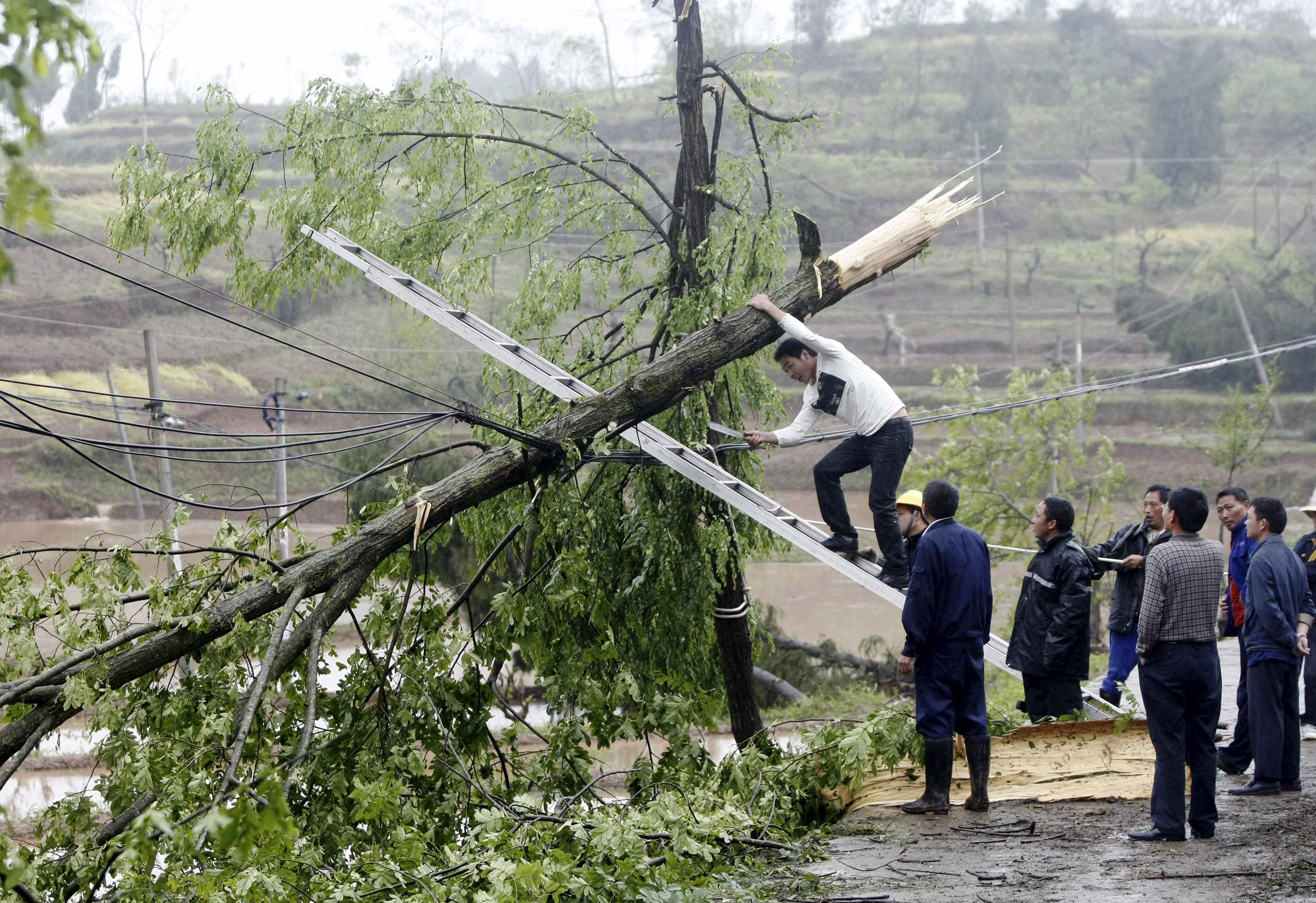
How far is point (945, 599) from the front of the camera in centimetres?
589

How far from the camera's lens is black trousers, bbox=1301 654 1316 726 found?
7609 millimetres

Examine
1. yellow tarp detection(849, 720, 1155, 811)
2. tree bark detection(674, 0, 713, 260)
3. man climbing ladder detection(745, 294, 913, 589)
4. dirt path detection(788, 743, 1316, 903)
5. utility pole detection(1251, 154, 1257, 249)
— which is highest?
utility pole detection(1251, 154, 1257, 249)

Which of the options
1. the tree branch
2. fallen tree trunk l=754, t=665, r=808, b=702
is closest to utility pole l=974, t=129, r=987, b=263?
fallen tree trunk l=754, t=665, r=808, b=702

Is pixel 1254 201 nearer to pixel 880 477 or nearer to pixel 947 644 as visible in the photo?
pixel 880 477

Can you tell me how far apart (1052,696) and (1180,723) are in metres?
1.44

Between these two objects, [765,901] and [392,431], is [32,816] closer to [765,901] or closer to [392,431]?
[392,431]

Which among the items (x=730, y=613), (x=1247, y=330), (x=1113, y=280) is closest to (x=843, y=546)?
(x=730, y=613)

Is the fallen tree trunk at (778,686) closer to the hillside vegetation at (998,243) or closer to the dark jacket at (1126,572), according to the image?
the dark jacket at (1126,572)

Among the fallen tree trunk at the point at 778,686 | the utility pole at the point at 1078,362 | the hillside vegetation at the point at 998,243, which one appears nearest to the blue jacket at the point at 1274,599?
the fallen tree trunk at the point at 778,686

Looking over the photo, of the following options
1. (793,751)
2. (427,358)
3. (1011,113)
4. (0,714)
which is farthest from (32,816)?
(1011,113)

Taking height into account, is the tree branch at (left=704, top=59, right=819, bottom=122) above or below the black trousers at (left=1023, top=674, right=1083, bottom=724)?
above

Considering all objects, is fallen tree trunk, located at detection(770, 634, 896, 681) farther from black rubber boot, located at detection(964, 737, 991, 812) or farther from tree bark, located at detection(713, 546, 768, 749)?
black rubber boot, located at detection(964, 737, 991, 812)

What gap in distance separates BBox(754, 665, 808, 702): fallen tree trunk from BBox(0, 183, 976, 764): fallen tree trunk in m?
12.9

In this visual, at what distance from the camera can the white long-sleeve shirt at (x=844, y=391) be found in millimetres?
6762
